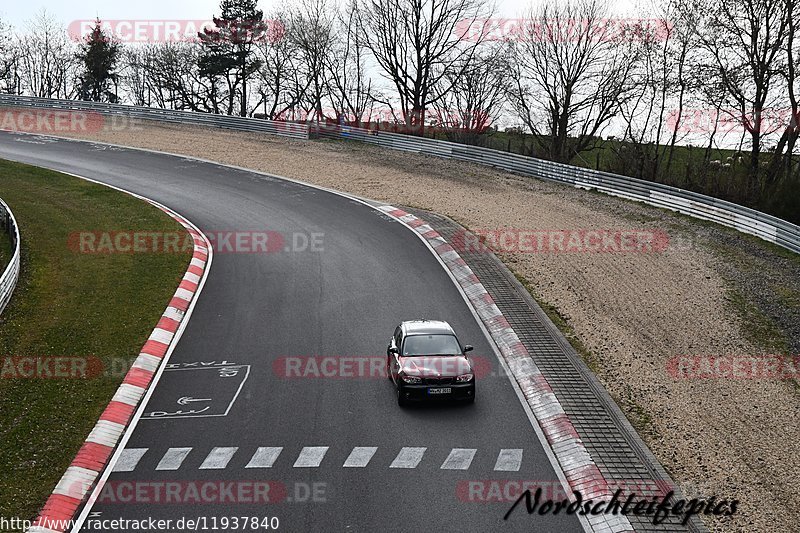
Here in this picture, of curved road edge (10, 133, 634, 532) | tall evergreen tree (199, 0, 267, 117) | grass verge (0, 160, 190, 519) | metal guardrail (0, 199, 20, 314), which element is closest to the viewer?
curved road edge (10, 133, 634, 532)

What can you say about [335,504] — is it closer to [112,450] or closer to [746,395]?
[112,450]

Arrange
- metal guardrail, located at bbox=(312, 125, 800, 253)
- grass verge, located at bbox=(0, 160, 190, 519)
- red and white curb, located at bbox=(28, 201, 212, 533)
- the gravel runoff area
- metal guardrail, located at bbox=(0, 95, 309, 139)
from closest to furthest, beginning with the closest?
red and white curb, located at bbox=(28, 201, 212, 533), grass verge, located at bbox=(0, 160, 190, 519), the gravel runoff area, metal guardrail, located at bbox=(312, 125, 800, 253), metal guardrail, located at bbox=(0, 95, 309, 139)

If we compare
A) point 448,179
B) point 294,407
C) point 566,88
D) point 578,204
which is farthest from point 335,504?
point 566,88

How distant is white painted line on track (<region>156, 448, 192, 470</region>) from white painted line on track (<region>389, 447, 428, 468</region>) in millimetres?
3509

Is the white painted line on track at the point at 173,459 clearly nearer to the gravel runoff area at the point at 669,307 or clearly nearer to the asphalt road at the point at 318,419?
the asphalt road at the point at 318,419

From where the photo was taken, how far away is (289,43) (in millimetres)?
65188

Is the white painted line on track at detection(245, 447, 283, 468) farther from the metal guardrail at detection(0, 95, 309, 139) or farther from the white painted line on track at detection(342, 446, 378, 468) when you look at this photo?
the metal guardrail at detection(0, 95, 309, 139)

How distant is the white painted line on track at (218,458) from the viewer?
1183 centimetres

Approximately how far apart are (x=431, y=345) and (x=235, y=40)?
59227 millimetres

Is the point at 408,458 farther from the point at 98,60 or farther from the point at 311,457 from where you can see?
the point at 98,60

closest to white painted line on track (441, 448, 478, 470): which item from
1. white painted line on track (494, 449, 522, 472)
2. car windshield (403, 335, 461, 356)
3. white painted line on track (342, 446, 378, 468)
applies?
white painted line on track (494, 449, 522, 472)

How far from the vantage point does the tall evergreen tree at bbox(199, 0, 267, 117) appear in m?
67.1

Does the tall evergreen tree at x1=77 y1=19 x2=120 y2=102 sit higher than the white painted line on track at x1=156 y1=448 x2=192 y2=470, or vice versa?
the tall evergreen tree at x1=77 y1=19 x2=120 y2=102

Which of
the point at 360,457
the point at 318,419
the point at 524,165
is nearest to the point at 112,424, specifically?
the point at 318,419
